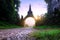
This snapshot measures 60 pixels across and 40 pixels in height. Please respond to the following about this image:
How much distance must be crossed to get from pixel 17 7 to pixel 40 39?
42472 mm

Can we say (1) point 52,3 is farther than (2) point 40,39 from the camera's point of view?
Yes

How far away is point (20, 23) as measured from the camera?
4659 centimetres

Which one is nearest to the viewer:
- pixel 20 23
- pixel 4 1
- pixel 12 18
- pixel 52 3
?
pixel 4 1

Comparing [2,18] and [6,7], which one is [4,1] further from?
[2,18]

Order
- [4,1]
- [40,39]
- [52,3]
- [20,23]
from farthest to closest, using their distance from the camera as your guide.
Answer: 1. [20,23]
2. [52,3]
3. [4,1]
4. [40,39]

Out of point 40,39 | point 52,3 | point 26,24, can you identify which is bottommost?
point 26,24

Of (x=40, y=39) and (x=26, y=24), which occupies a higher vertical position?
(x=40, y=39)

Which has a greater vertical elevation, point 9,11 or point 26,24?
point 9,11

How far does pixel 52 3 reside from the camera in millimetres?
41156

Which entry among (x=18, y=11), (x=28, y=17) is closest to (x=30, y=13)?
(x=28, y=17)

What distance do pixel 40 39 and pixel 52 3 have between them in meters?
35.0

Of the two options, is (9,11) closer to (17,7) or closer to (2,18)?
(2,18)

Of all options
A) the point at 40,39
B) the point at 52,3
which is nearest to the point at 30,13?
the point at 52,3

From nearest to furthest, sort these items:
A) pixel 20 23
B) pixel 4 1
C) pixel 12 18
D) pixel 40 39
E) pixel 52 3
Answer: pixel 40 39 → pixel 4 1 → pixel 12 18 → pixel 52 3 → pixel 20 23
